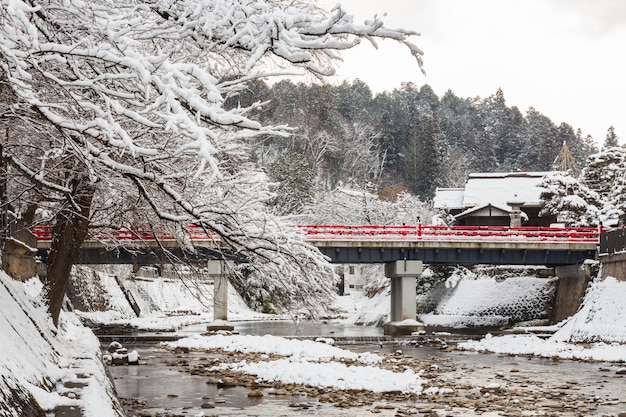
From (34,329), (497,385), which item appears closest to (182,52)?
(34,329)

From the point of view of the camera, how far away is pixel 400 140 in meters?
147

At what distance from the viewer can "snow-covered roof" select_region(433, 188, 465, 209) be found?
7125cm

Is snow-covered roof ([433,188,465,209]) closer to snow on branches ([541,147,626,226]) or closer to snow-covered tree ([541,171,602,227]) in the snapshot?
snow-covered tree ([541,171,602,227])

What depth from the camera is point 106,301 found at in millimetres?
57438

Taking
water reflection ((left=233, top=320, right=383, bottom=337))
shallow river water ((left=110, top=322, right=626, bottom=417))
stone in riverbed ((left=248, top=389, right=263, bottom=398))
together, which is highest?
stone in riverbed ((left=248, top=389, right=263, bottom=398))

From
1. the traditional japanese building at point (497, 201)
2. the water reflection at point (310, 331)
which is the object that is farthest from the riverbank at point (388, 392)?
the traditional japanese building at point (497, 201)

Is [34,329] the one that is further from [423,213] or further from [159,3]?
[423,213]

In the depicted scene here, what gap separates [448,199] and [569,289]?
2334cm

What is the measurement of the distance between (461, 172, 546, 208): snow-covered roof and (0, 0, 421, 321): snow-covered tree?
61543 millimetres

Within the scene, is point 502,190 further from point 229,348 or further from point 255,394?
point 255,394

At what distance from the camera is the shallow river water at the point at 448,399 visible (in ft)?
52.7

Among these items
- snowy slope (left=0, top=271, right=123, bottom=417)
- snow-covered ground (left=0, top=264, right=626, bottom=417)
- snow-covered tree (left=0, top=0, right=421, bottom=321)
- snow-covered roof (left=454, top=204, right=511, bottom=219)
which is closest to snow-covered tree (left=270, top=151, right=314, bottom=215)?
snow-covered roof (left=454, top=204, right=511, bottom=219)

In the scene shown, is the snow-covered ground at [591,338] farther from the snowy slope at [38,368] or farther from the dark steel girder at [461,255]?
the snowy slope at [38,368]

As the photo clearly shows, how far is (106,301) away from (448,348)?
2985 cm
